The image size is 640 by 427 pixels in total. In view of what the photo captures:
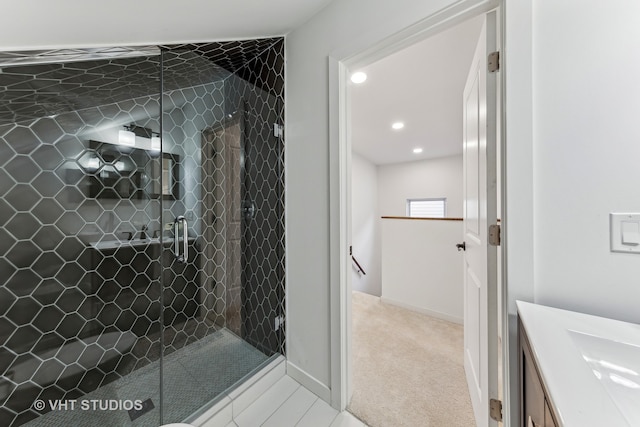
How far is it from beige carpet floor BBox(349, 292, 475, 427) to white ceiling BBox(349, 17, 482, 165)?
2318 mm

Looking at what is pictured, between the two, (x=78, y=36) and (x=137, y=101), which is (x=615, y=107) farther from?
(x=137, y=101)

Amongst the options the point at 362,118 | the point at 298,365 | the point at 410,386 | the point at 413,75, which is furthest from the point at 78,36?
the point at 362,118

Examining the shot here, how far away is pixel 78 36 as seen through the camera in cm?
111

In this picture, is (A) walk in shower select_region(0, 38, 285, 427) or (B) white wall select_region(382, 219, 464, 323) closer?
(A) walk in shower select_region(0, 38, 285, 427)

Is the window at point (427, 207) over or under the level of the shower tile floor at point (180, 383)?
over

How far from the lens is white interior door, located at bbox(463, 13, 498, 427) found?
42.1 inches

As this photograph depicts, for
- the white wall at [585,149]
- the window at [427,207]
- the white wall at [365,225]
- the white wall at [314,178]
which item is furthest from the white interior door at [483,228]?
the window at [427,207]

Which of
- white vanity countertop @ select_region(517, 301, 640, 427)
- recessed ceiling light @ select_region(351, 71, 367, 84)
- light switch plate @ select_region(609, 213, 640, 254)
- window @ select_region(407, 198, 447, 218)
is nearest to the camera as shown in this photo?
white vanity countertop @ select_region(517, 301, 640, 427)

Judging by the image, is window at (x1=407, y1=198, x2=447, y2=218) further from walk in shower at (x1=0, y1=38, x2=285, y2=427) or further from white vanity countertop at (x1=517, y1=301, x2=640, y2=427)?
white vanity countertop at (x1=517, y1=301, x2=640, y2=427)

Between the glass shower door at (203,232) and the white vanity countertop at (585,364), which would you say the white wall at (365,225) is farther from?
the white vanity countertop at (585,364)

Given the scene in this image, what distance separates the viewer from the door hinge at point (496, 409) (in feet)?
3.45

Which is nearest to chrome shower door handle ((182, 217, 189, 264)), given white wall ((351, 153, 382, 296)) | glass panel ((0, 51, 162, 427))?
glass panel ((0, 51, 162, 427))

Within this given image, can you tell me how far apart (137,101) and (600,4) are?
2.52m

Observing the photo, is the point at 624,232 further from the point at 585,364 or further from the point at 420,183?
the point at 420,183
